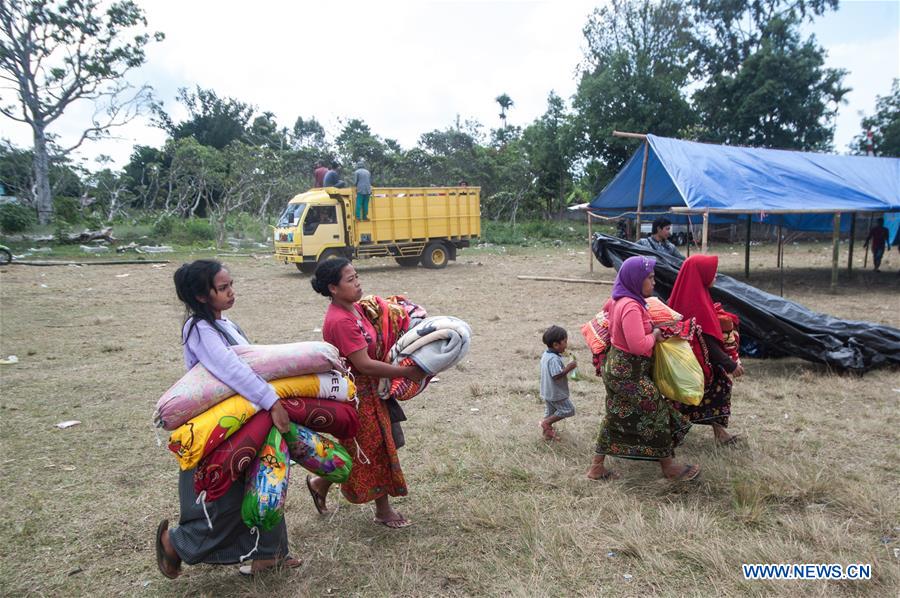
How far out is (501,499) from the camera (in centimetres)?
322

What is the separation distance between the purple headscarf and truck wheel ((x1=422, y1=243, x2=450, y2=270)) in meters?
12.9

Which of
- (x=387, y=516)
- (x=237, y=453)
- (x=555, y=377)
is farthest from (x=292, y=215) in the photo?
(x=237, y=453)

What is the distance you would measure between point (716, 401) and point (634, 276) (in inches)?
50.5

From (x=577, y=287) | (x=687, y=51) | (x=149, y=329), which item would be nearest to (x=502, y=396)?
(x=149, y=329)

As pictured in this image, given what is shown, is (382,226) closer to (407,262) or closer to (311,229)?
(407,262)

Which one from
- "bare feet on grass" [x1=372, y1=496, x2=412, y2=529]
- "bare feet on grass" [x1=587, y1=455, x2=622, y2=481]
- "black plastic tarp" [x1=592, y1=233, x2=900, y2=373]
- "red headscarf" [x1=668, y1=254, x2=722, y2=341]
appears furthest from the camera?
"black plastic tarp" [x1=592, y1=233, x2=900, y2=373]

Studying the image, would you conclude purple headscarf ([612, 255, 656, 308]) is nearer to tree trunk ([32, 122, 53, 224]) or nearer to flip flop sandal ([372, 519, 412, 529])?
flip flop sandal ([372, 519, 412, 529])

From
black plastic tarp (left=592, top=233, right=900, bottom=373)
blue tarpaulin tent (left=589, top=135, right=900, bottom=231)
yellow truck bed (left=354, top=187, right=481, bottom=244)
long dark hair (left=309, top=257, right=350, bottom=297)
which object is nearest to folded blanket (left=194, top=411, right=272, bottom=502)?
long dark hair (left=309, top=257, right=350, bottom=297)

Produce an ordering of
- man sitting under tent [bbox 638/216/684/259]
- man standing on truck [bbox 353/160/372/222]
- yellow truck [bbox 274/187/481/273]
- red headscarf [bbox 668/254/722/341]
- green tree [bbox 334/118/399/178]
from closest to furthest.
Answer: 1. red headscarf [bbox 668/254/722/341]
2. man sitting under tent [bbox 638/216/684/259]
3. yellow truck [bbox 274/187/481/273]
4. man standing on truck [bbox 353/160/372/222]
5. green tree [bbox 334/118/399/178]

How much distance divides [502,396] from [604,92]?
70.3 ft

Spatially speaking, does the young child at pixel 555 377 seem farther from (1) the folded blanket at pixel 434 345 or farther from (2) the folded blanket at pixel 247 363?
(2) the folded blanket at pixel 247 363

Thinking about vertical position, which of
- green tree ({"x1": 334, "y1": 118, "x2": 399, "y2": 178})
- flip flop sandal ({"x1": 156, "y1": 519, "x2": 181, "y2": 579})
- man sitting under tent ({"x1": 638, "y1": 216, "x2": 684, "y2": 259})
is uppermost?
green tree ({"x1": 334, "y1": 118, "x2": 399, "y2": 178})

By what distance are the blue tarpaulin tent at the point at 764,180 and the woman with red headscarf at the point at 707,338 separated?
6.29 m

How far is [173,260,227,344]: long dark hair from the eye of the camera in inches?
89.2
